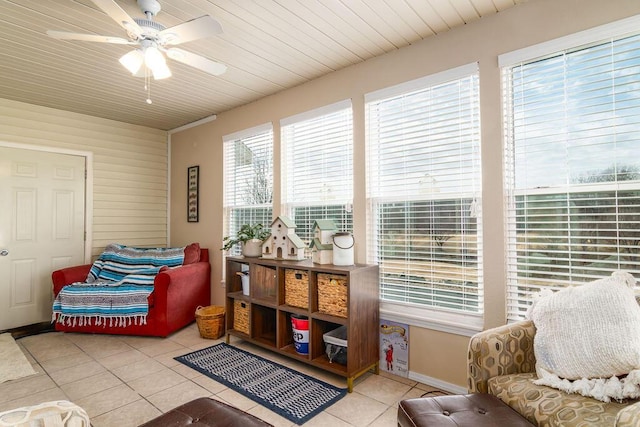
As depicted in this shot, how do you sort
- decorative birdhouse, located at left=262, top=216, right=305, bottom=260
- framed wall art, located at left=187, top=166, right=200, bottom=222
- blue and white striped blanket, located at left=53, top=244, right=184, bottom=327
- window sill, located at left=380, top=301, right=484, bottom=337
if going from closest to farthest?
1. window sill, located at left=380, top=301, right=484, bottom=337
2. decorative birdhouse, located at left=262, top=216, right=305, bottom=260
3. blue and white striped blanket, located at left=53, top=244, right=184, bottom=327
4. framed wall art, located at left=187, top=166, right=200, bottom=222

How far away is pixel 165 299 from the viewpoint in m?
3.57

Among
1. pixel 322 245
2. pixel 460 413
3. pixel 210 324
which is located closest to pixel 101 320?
pixel 210 324

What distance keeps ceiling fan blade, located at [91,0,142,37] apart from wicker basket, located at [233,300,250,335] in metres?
2.37

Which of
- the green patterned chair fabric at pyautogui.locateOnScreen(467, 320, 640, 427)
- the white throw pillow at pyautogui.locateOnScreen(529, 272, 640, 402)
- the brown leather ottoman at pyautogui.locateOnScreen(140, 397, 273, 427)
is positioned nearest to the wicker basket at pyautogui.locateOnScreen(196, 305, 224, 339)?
the brown leather ottoman at pyautogui.locateOnScreen(140, 397, 273, 427)

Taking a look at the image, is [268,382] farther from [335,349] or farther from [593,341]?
[593,341]

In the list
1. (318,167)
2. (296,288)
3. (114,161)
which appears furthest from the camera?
(114,161)

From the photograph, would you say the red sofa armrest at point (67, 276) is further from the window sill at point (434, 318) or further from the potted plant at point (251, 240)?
the window sill at point (434, 318)

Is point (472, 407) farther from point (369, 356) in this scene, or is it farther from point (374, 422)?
point (369, 356)

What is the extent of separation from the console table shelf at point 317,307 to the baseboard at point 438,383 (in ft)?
1.04

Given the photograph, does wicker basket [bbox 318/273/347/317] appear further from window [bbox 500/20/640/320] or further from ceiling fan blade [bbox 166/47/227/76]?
ceiling fan blade [bbox 166/47/227/76]

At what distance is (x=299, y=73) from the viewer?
10.6 ft

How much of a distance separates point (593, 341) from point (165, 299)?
11.5ft

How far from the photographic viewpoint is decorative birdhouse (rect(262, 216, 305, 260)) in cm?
311

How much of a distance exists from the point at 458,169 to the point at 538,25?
1.00m
